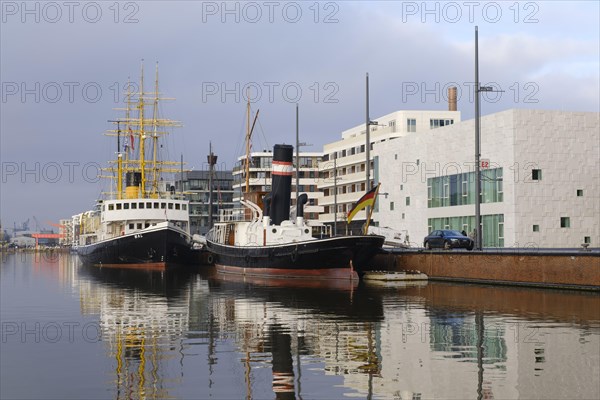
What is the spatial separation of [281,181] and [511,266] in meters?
17.1

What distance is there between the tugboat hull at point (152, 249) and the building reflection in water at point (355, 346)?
36719mm

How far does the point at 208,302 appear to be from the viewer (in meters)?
30.7

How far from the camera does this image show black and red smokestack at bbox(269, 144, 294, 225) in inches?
1953

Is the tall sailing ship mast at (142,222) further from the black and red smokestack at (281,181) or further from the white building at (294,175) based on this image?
the white building at (294,175)

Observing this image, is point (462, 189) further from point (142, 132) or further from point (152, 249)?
point (142, 132)

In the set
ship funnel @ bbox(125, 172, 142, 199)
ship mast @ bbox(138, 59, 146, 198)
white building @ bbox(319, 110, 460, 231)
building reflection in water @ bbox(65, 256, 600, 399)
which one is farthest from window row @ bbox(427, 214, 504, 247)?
white building @ bbox(319, 110, 460, 231)

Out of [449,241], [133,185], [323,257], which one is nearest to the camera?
[323,257]

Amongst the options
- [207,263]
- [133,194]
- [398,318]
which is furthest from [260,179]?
[398,318]

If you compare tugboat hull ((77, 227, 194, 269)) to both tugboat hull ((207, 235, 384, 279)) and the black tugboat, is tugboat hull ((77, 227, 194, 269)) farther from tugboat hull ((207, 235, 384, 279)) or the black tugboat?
tugboat hull ((207, 235, 384, 279))

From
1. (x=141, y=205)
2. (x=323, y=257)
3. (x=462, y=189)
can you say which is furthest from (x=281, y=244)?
(x=141, y=205)

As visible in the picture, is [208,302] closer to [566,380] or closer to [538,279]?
[538,279]

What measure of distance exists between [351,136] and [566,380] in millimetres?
114207

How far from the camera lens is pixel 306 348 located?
1706 centimetres

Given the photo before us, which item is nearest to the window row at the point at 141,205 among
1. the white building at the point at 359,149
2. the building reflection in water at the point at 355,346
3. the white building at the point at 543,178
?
the white building at the point at 543,178
